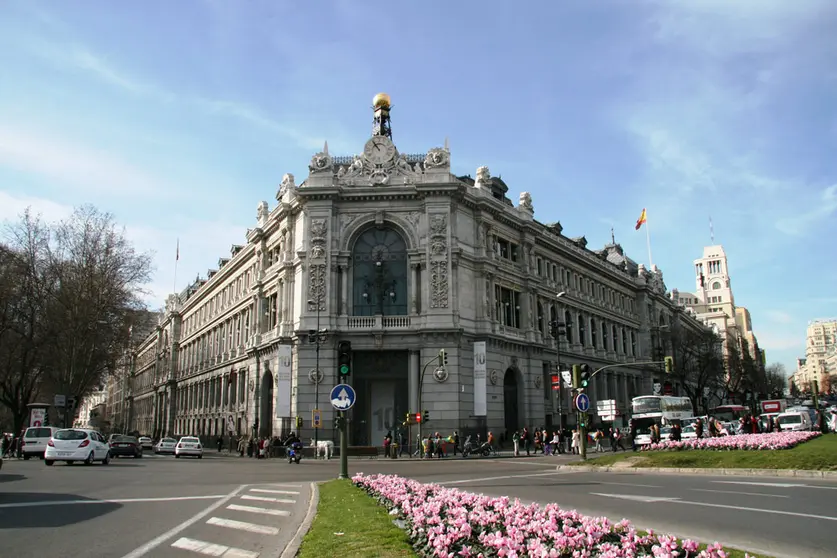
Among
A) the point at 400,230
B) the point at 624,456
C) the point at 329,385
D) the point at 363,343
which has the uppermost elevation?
the point at 400,230

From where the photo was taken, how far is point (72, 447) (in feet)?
88.0

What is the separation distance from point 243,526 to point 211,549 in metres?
2.07

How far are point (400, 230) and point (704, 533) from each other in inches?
1428

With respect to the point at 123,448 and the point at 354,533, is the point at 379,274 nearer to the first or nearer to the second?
the point at 123,448

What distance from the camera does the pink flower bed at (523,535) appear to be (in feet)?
20.2

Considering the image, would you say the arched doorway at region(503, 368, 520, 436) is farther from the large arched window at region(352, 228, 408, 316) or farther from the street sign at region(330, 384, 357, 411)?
the street sign at region(330, 384, 357, 411)

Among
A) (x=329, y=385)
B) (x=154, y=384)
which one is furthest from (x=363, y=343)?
(x=154, y=384)

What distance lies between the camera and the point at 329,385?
137 ft

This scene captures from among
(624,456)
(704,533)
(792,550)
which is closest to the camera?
(792,550)

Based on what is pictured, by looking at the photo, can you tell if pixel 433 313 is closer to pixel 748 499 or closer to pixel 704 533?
pixel 748 499

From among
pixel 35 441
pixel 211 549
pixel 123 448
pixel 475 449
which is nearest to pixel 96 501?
pixel 211 549

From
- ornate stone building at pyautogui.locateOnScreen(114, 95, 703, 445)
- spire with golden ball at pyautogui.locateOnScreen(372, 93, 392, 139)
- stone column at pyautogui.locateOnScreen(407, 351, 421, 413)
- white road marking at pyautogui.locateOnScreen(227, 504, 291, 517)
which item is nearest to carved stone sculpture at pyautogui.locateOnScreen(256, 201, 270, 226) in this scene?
ornate stone building at pyautogui.locateOnScreen(114, 95, 703, 445)

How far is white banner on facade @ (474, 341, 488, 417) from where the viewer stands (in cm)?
4275

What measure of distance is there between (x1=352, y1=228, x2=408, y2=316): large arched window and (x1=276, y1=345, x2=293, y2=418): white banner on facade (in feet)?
18.0
